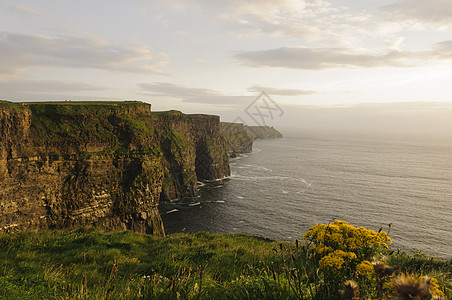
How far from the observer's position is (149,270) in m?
10.2

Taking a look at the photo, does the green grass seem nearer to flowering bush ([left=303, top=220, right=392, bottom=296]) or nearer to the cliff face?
flowering bush ([left=303, top=220, right=392, bottom=296])

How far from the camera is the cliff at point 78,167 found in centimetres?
3416

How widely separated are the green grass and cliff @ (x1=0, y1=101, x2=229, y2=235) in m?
23.0

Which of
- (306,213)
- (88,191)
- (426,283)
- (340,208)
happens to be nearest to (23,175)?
(88,191)

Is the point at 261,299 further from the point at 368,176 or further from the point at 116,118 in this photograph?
the point at 368,176

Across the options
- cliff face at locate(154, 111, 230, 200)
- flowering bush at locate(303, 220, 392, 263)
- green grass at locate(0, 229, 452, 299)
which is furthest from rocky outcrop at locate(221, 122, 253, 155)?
flowering bush at locate(303, 220, 392, 263)

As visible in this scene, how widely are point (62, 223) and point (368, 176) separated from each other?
106621 mm

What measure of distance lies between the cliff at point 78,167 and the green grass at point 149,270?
75.6ft

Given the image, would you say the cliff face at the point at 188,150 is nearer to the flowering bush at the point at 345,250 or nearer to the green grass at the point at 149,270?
the green grass at the point at 149,270

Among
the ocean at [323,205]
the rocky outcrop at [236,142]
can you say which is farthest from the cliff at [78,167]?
the rocky outcrop at [236,142]

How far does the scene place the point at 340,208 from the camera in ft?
213

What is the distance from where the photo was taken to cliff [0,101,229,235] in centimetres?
3416

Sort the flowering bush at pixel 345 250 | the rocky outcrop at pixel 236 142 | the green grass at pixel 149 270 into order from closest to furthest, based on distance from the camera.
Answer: the flowering bush at pixel 345 250 < the green grass at pixel 149 270 < the rocky outcrop at pixel 236 142

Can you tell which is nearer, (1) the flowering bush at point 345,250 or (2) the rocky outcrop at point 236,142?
(1) the flowering bush at point 345,250
